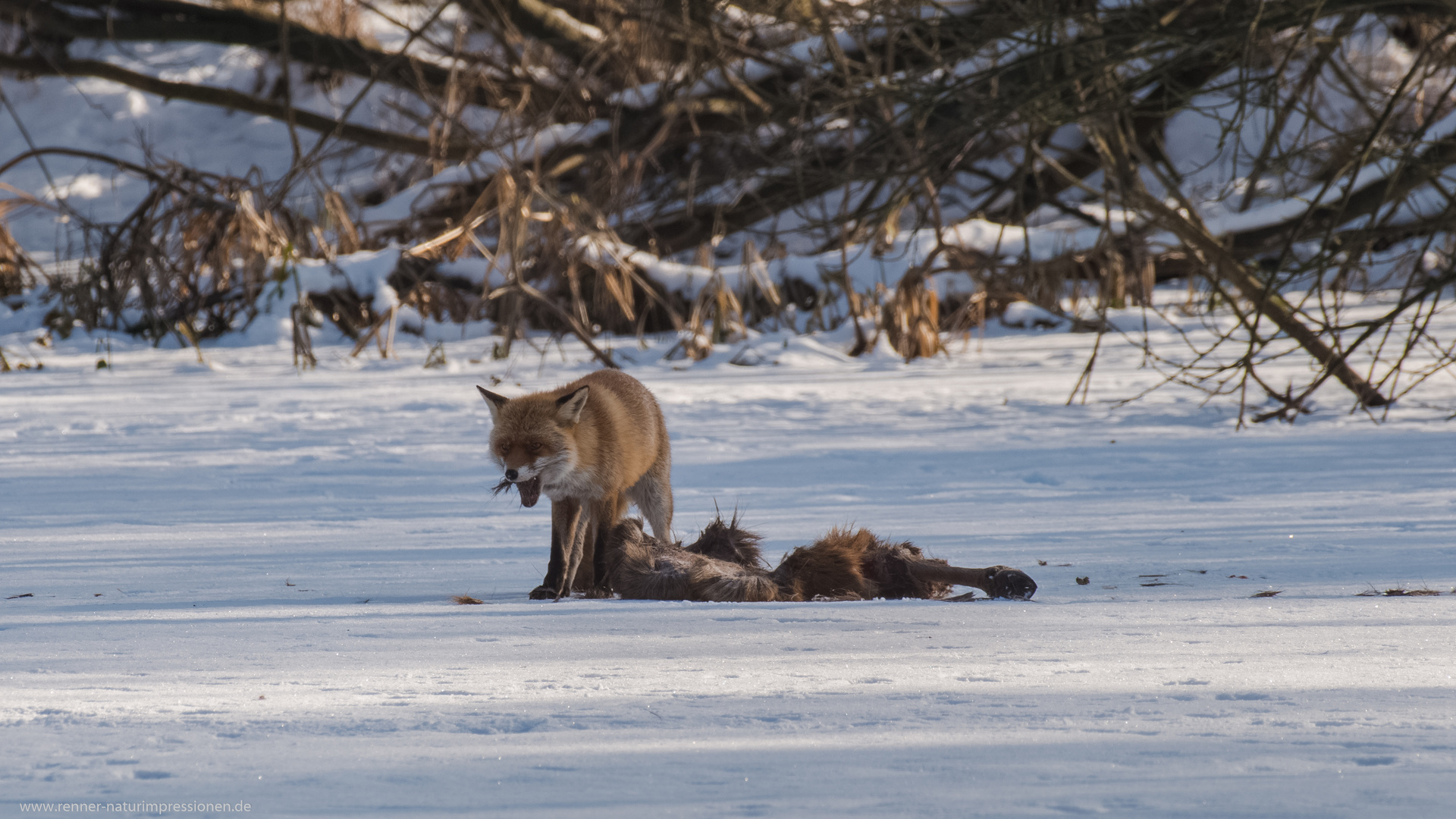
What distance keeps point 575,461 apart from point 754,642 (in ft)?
4.46

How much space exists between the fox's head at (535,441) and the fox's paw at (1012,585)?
4.62 feet

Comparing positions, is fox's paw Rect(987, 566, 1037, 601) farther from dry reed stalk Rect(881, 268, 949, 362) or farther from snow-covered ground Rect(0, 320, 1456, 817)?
dry reed stalk Rect(881, 268, 949, 362)

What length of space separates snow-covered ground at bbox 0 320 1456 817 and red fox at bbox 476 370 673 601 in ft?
0.92

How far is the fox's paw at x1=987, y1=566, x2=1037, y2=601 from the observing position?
4027mm

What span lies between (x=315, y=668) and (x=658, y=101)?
38.3 feet

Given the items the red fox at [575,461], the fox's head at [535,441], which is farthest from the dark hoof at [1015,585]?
the fox's head at [535,441]

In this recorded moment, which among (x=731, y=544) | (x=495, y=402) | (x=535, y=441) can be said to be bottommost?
(x=731, y=544)

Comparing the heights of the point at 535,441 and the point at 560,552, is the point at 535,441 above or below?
above

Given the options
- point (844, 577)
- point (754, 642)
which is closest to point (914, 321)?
point (844, 577)

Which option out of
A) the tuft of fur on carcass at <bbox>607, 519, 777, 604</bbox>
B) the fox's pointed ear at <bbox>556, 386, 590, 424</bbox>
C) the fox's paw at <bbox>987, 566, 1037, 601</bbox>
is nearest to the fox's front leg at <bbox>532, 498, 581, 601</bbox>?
the tuft of fur on carcass at <bbox>607, 519, 777, 604</bbox>

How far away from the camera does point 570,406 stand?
172 inches

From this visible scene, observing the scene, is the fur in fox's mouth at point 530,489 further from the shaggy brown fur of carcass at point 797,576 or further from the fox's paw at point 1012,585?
the fox's paw at point 1012,585

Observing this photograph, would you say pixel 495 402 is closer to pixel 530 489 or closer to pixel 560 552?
pixel 530 489

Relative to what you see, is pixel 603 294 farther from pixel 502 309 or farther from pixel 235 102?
pixel 235 102
